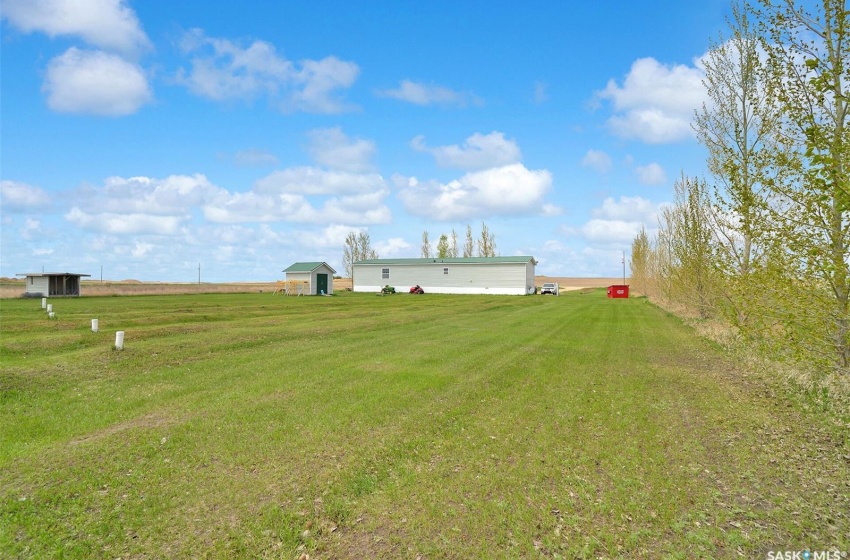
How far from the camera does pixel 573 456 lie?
19.8ft

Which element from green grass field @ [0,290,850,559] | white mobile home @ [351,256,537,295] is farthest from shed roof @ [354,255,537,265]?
green grass field @ [0,290,850,559]

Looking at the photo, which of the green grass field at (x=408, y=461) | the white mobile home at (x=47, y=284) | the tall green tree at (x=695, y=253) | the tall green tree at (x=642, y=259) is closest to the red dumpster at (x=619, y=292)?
the tall green tree at (x=642, y=259)

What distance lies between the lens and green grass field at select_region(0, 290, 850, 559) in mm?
4227

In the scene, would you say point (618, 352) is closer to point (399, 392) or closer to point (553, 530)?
point (399, 392)

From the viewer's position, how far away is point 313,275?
181ft

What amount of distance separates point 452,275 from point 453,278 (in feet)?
1.33

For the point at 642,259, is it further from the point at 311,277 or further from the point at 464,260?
the point at 311,277

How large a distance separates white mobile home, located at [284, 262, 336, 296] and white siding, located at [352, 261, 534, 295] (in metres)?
8.38

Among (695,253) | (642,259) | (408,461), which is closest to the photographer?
(408,461)

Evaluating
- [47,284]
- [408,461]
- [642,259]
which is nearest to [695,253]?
[408,461]

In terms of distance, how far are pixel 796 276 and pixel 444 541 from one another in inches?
264

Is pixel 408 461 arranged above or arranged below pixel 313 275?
below

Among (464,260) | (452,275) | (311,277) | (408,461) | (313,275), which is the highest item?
(464,260)

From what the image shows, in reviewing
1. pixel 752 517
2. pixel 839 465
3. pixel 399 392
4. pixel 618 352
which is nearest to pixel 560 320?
pixel 618 352
